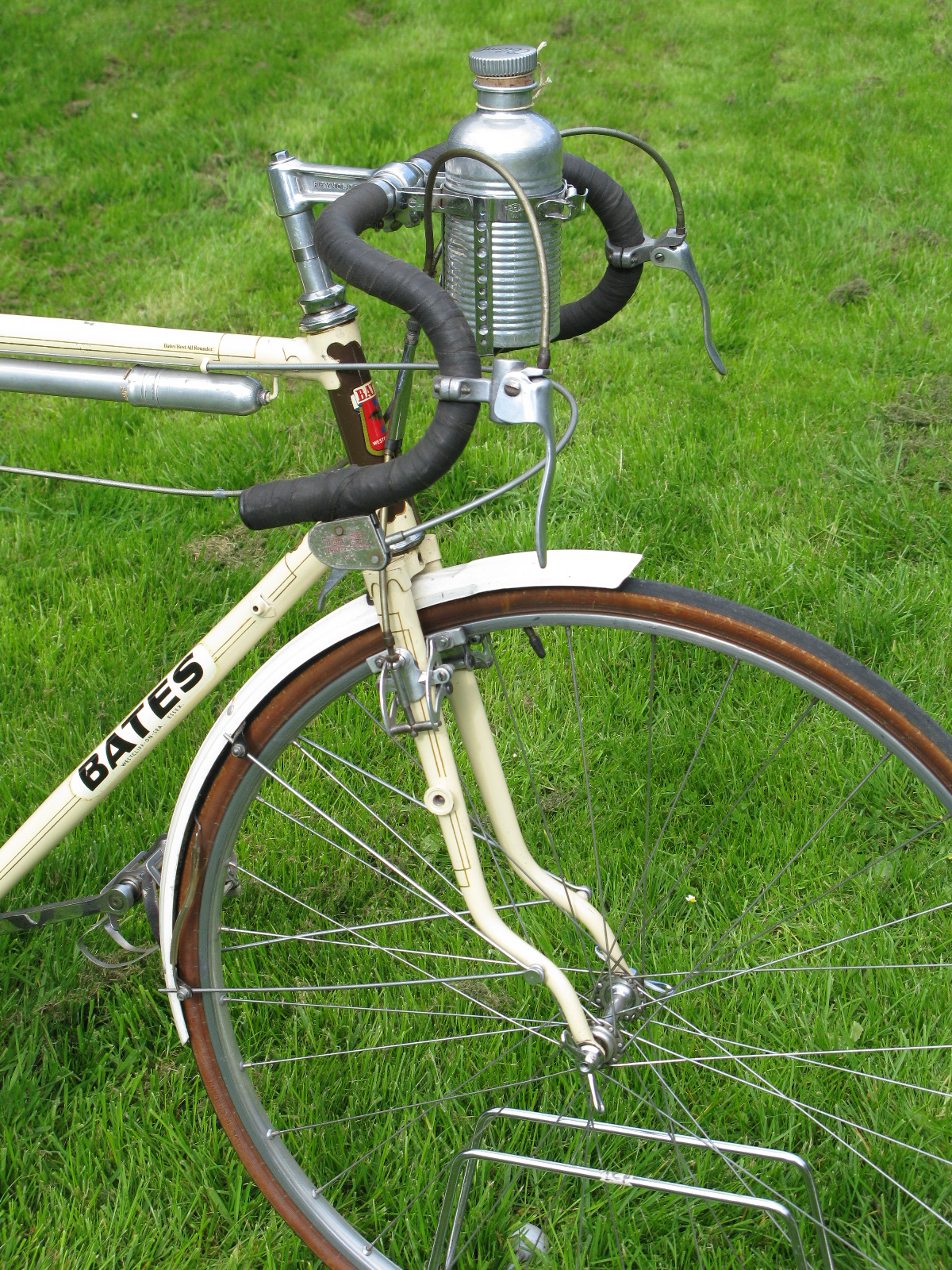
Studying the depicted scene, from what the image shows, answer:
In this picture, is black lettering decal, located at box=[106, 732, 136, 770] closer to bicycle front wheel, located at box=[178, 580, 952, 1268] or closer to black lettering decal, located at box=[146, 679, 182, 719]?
black lettering decal, located at box=[146, 679, 182, 719]

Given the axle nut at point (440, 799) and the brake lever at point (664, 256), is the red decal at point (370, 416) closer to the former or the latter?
the brake lever at point (664, 256)

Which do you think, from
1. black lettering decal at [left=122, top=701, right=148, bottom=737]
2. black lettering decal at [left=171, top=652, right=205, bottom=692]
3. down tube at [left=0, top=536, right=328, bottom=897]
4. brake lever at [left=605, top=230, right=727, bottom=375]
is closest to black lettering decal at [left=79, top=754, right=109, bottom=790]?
down tube at [left=0, top=536, right=328, bottom=897]

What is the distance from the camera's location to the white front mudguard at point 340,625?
1388mm

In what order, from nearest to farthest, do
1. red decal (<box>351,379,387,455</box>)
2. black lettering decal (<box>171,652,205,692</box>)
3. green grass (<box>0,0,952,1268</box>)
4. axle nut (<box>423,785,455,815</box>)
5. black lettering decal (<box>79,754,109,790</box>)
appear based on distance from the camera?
red decal (<box>351,379,387,455</box>) < axle nut (<box>423,785,455,815</box>) < black lettering decal (<box>171,652,205,692</box>) < black lettering decal (<box>79,754,109,790</box>) < green grass (<box>0,0,952,1268</box>)

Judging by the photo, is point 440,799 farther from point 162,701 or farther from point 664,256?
point 664,256

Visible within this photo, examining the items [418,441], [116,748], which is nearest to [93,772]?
[116,748]

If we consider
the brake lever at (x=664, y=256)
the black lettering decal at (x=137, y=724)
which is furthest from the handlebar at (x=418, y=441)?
the black lettering decal at (x=137, y=724)

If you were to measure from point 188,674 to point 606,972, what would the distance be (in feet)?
2.55

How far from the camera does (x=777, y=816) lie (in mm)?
2311

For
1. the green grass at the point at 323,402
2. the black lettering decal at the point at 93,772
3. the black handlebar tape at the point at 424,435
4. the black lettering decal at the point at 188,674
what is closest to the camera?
the black handlebar tape at the point at 424,435

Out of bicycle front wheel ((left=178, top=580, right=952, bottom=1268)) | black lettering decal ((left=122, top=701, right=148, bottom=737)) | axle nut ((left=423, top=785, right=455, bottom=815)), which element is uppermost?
axle nut ((left=423, top=785, right=455, bottom=815))

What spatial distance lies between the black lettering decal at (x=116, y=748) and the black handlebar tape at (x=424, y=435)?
1.96ft

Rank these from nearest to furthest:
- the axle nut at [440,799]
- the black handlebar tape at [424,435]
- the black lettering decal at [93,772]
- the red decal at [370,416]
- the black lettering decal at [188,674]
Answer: the black handlebar tape at [424,435] → the red decal at [370,416] → the axle nut at [440,799] → the black lettering decal at [188,674] → the black lettering decal at [93,772]

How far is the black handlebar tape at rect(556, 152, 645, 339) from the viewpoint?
4.60 feet
